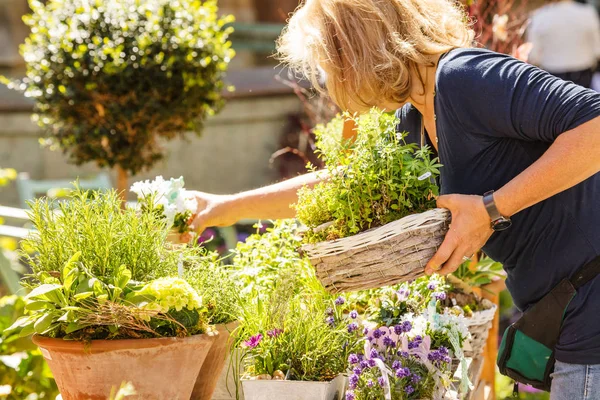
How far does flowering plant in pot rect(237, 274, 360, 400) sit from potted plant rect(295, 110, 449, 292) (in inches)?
6.2

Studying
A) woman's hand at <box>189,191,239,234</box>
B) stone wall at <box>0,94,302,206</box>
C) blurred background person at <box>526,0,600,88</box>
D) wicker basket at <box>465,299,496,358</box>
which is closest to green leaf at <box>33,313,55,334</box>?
woman's hand at <box>189,191,239,234</box>

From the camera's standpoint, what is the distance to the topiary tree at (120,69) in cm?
348

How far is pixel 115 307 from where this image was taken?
140 cm

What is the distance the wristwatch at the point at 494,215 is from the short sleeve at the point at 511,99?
0.42 feet

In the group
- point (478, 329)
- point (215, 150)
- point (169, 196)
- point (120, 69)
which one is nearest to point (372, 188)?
point (169, 196)

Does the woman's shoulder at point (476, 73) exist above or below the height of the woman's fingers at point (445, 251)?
above

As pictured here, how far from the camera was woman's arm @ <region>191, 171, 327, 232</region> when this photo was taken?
6.52 ft

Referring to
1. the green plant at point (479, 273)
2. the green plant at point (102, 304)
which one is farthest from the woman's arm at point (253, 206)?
the green plant at point (479, 273)

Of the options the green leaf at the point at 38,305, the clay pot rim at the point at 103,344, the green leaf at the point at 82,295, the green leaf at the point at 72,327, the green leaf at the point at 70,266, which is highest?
the green leaf at the point at 70,266

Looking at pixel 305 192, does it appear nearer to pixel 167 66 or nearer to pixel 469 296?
pixel 469 296

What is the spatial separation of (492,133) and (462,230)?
0.65ft

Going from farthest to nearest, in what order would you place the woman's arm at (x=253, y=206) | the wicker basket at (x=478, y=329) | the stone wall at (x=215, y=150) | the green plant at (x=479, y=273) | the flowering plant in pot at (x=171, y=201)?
the stone wall at (x=215, y=150) < the green plant at (x=479, y=273) < the wicker basket at (x=478, y=329) < the woman's arm at (x=253, y=206) < the flowering plant in pot at (x=171, y=201)

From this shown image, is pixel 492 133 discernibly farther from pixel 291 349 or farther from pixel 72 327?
pixel 72 327

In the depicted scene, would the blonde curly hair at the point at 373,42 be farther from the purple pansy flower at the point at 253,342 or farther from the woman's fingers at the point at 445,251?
the purple pansy flower at the point at 253,342
